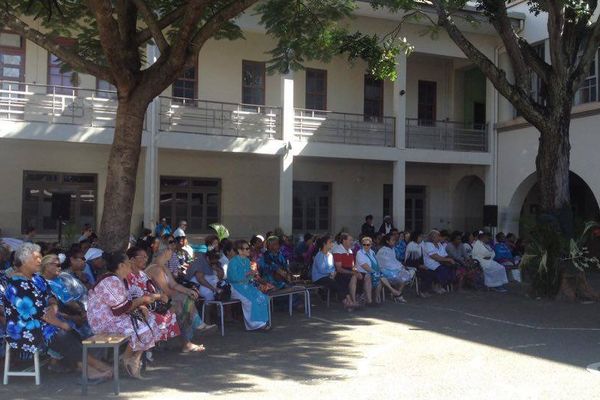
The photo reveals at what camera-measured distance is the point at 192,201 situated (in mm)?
20453

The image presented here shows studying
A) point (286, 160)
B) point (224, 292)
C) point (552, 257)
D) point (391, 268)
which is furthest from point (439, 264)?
point (286, 160)

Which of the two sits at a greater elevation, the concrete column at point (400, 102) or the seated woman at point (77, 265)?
the concrete column at point (400, 102)

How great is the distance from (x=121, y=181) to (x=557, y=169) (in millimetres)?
8281

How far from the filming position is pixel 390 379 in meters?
7.09

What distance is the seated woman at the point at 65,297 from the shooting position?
727cm

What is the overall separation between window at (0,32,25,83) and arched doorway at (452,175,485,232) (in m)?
14.4

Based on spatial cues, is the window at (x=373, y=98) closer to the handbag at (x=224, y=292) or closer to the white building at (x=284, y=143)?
the white building at (x=284, y=143)

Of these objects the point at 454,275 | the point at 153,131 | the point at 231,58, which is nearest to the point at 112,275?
the point at 454,275

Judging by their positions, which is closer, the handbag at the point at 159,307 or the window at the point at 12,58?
the handbag at the point at 159,307

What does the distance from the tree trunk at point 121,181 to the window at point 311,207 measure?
40.6 feet

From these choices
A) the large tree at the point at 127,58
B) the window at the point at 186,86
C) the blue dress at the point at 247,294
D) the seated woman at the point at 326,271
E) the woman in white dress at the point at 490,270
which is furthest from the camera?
the window at the point at 186,86

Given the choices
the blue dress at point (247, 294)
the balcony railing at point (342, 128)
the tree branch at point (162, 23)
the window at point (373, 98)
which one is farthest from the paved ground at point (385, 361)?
the window at point (373, 98)

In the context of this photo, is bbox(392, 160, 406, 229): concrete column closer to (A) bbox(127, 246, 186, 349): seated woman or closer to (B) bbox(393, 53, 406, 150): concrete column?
(B) bbox(393, 53, 406, 150): concrete column

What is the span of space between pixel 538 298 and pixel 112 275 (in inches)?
359
